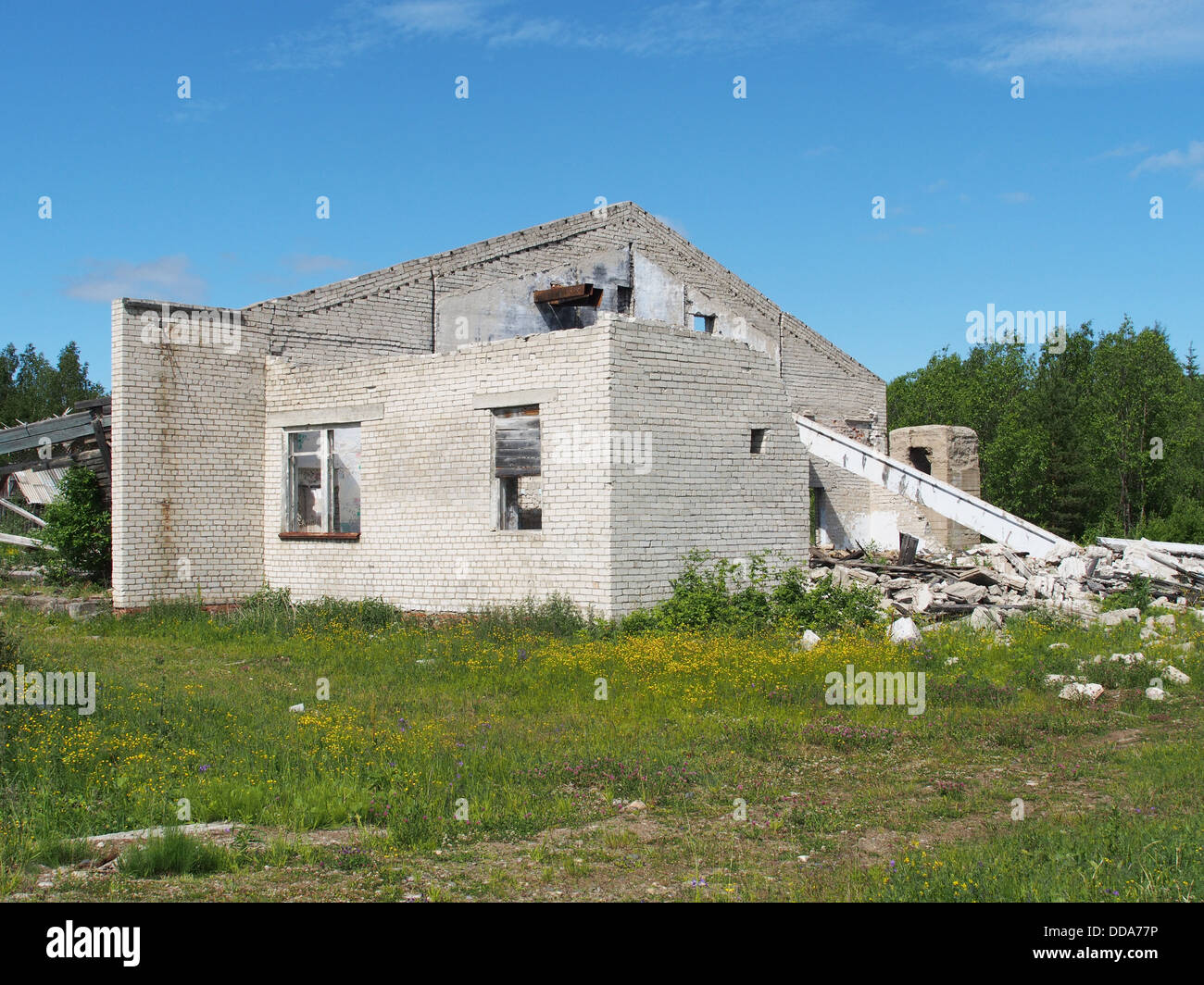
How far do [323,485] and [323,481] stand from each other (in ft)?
0.19

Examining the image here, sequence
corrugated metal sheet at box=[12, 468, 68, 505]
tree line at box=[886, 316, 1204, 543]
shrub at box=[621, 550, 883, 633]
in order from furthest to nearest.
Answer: tree line at box=[886, 316, 1204, 543], corrugated metal sheet at box=[12, 468, 68, 505], shrub at box=[621, 550, 883, 633]

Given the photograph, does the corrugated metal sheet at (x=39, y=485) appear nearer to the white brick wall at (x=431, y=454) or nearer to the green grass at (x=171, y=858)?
the white brick wall at (x=431, y=454)

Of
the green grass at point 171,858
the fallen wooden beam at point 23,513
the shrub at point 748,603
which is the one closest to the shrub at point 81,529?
the fallen wooden beam at point 23,513

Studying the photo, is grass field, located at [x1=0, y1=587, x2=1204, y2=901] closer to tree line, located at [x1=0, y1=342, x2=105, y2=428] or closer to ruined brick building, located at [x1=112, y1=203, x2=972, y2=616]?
ruined brick building, located at [x1=112, y1=203, x2=972, y2=616]

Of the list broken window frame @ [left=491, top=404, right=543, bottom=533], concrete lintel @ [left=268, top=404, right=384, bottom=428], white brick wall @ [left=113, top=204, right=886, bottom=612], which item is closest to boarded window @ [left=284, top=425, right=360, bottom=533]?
concrete lintel @ [left=268, top=404, right=384, bottom=428]

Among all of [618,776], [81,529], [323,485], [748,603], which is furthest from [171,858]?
[81,529]

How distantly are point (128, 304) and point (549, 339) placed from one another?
6.11 meters

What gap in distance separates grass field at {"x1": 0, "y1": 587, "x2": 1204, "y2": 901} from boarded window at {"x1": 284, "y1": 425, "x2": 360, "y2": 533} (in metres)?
3.98

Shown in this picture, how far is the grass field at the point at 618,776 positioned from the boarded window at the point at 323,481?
3.98 meters

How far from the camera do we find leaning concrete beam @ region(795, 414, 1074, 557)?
14.8 m

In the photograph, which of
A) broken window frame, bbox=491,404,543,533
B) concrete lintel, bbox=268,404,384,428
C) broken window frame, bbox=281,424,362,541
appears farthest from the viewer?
broken window frame, bbox=281,424,362,541

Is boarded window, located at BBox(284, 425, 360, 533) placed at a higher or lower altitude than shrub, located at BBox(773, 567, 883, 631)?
higher

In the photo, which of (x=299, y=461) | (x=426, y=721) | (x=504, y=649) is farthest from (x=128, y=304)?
(x=426, y=721)

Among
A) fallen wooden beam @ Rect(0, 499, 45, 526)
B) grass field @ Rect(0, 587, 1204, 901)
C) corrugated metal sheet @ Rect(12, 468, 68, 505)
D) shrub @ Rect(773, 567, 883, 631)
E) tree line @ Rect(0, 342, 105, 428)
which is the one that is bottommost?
grass field @ Rect(0, 587, 1204, 901)
